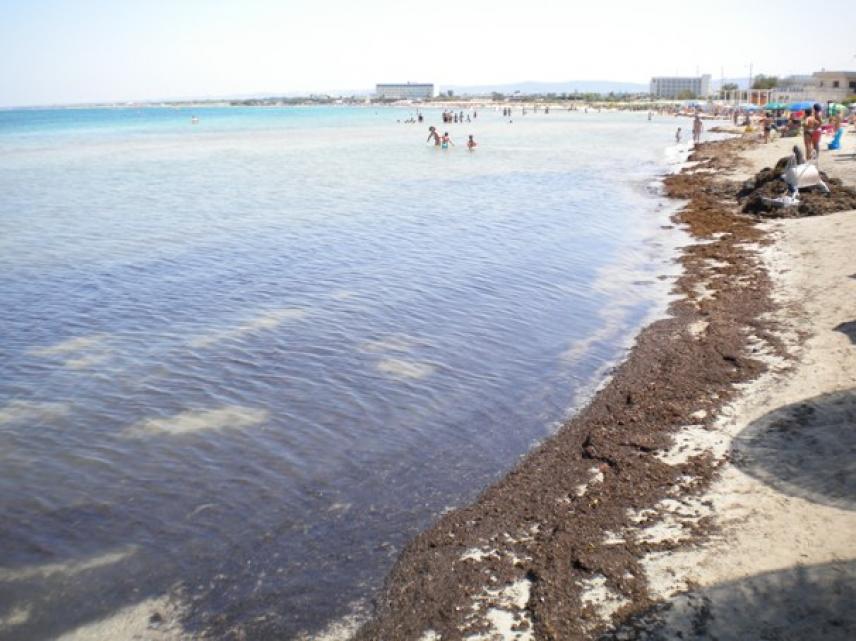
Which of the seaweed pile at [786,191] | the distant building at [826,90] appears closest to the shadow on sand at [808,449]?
the seaweed pile at [786,191]

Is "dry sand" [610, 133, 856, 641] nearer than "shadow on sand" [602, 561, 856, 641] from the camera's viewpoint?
No

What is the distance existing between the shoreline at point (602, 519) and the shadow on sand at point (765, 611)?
0.17 feet

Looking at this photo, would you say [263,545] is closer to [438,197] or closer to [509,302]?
[509,302]

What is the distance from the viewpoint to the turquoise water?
657 centimetres

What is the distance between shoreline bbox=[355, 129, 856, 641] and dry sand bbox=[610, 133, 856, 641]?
5 cm

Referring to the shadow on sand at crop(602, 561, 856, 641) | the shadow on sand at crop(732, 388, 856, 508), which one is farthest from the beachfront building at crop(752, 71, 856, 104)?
the shadow on sand at crop(602, 561, 856, 641)

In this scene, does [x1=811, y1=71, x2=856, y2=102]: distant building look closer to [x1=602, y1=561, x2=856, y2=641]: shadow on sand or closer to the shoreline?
the shoreline

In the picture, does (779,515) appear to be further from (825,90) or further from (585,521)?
(825,90)

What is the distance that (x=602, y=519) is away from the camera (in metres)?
6.61

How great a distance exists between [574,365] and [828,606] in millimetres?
6470

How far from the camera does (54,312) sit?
47.1 feet

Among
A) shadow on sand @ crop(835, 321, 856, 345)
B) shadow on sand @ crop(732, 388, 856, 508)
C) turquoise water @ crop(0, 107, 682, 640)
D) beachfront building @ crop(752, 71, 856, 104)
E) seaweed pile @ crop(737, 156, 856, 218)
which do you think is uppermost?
beachfront building @ crop(752, 71, 856, 104)

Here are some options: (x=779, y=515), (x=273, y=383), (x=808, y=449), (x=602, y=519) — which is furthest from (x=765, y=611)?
(x=273, y=383)

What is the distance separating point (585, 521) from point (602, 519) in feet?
0.55
